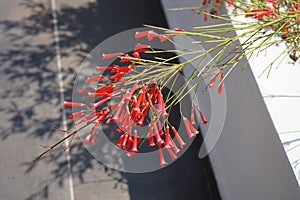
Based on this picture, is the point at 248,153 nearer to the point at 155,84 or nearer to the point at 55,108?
the point at 155,84

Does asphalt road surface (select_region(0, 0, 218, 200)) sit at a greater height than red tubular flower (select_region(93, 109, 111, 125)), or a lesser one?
A: greater

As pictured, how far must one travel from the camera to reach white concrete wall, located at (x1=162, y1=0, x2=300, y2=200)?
1503 mm

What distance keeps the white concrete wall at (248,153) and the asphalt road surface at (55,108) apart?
197 millimetres

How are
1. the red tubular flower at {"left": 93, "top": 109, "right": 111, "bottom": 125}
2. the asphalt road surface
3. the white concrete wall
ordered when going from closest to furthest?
the red tubular flower at {"left": 93, "top": 109, "right": 111, "bottom": 125}, the white concrete wall, the asphalt road surface

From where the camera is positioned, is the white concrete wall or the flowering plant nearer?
the flowering plant

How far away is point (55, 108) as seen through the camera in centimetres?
229

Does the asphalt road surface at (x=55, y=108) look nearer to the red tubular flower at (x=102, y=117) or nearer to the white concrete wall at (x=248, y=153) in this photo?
the white concrete wall at (x=248, y=153)

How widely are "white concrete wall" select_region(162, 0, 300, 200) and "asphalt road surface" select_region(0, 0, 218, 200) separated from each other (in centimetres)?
20

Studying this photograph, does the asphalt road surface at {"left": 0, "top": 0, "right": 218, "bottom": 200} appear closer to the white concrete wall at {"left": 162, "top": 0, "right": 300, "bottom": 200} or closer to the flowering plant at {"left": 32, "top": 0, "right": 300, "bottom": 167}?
the white concrete wall at {"left": 162, "top": 0, "right": 300, "bottom": 200}

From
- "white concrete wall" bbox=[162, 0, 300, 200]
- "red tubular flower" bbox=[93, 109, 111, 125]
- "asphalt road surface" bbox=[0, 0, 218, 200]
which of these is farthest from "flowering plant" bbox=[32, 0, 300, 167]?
"asphalt road surface" bbox=[0, 0, 218, 200]

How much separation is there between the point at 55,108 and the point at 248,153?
1113mm

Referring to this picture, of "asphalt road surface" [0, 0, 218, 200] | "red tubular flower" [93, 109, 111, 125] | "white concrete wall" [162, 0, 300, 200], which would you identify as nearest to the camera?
"red tubular flower" [93, 109, 111, 125]

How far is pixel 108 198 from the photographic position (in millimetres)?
2068

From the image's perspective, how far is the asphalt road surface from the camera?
208cm
